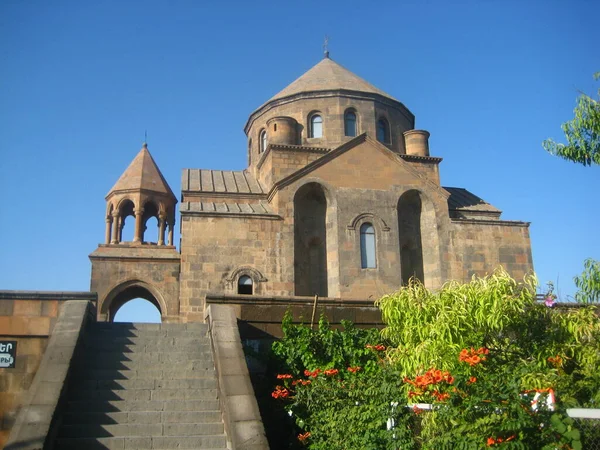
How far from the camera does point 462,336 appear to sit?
299 inches

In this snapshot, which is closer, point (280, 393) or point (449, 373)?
point (449, 373)

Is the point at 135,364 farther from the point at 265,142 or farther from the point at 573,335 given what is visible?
the point at 265,142

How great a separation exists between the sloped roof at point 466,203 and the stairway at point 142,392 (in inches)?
434

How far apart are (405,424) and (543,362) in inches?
67.6

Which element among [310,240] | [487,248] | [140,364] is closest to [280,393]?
[140,364]

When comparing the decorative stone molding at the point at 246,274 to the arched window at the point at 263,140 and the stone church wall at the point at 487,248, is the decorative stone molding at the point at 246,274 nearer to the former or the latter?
the stone church wall at the point at 487,248

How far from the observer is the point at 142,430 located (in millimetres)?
7086

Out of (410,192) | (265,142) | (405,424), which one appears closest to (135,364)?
(405,424)

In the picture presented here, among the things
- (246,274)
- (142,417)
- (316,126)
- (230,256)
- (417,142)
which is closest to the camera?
(142,417)

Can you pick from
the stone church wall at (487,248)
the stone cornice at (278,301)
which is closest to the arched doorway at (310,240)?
the stone church wall at (487,248)

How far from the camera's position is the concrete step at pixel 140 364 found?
819cm

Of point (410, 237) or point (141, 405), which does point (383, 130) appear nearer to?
point (410, 237)

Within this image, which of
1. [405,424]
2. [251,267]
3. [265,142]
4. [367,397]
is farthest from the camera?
[265,142]

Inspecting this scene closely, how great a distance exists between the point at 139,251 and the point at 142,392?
10.8m
